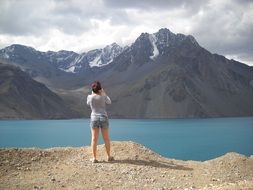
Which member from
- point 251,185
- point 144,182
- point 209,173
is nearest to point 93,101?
point 144,182

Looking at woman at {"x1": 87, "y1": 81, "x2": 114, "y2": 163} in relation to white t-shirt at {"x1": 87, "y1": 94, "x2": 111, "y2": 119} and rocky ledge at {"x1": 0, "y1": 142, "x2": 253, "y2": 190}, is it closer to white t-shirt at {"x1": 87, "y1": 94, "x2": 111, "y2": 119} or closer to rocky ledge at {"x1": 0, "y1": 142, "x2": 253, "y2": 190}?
white t-shirt at {"x1": 87, "y1": 94, "x2": 111, "y2": 119}

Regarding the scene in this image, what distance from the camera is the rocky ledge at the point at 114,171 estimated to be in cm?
1298

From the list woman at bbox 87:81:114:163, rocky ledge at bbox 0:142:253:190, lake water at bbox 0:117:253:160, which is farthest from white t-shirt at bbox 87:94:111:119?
lake water at bbox 0:117:253:160

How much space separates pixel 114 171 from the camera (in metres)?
14.1

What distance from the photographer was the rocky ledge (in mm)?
12977

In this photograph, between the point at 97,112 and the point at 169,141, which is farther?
the point at 169,141

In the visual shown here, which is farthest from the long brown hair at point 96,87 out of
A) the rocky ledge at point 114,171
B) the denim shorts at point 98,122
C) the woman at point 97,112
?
the rocky ledge at point 114,171

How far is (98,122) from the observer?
14938mm

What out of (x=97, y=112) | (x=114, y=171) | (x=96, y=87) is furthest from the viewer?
(x=97, y=112)

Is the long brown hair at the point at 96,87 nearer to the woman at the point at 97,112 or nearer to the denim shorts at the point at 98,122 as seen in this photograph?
the woman at the point at 97,112

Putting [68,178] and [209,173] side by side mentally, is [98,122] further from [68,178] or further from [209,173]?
[209,173]

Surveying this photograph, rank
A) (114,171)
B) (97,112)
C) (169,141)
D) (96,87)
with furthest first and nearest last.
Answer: (169,141)
(97,112)
(96,87)
(114,171)

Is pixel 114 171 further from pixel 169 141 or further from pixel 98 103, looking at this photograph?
pixel 169 141

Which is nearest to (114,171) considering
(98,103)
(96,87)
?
(98,103)
